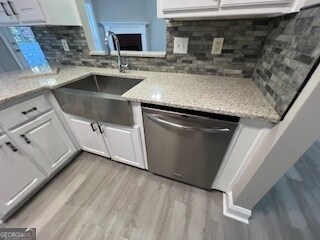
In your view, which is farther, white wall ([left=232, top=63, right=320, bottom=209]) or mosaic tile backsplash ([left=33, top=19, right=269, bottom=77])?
mosaic tile backsplash ([left=33, top=19, right=269, bottom=77])

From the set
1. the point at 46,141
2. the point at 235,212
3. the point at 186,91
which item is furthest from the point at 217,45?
the point at 46,141

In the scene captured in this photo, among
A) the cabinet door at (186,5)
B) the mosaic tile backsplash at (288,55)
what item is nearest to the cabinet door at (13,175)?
the cabinet door at (186,5)

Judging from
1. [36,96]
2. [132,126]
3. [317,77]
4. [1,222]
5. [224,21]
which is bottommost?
[1,222]

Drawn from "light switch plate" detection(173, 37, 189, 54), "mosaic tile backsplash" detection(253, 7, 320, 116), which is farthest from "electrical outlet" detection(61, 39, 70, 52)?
"mosaic tile backsplash" detection(253, 7, 320, 116)

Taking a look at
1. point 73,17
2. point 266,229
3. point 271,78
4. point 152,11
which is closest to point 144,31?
point 152,11

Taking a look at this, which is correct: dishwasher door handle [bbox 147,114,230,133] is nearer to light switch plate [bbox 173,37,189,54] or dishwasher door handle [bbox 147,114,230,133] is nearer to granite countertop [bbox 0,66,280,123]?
granite countertop [bbox 0,66,280,123]

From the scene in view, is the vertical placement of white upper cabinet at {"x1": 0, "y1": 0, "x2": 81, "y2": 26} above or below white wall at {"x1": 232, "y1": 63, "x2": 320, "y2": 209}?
above

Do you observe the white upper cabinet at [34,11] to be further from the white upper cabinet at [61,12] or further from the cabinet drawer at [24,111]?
the cabinet drawer at [24,111]

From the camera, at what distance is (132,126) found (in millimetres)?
1141

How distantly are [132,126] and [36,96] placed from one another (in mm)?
799

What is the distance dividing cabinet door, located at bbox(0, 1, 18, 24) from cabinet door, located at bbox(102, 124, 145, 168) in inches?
48.1

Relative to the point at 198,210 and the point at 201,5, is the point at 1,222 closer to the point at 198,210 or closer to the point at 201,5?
the point at 198,210

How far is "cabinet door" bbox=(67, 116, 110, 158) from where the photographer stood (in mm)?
1320

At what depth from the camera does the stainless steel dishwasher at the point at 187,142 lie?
2.97 feet
